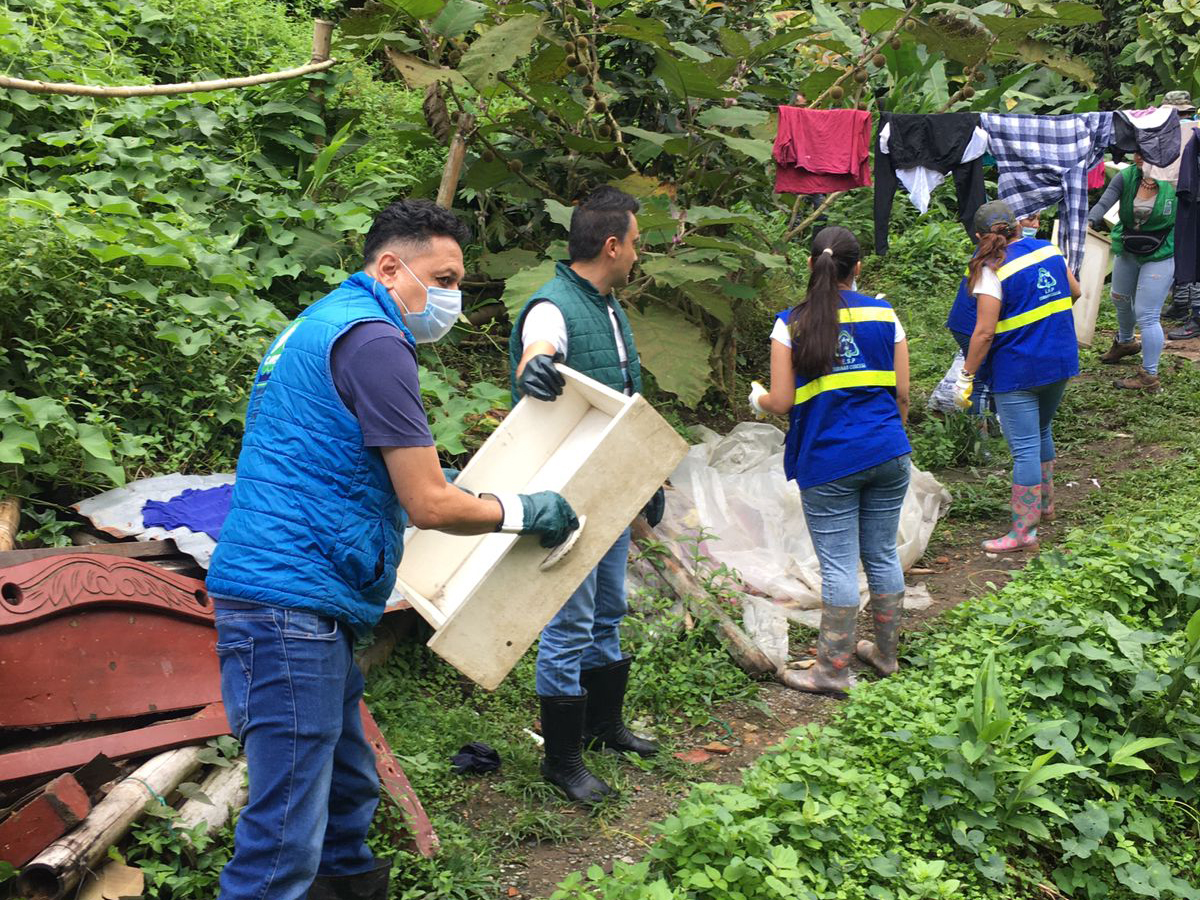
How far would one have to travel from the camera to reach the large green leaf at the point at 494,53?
18.4ft

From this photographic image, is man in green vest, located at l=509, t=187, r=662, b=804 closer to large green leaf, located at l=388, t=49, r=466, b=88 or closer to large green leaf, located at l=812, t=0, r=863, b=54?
large green leaf, located at l=388, t=49, r=466, b=88

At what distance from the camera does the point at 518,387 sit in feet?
12.3

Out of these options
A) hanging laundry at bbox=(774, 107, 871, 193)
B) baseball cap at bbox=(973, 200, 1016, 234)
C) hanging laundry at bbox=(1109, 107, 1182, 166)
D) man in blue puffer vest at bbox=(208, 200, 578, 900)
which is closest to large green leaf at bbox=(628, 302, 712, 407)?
hanging laundry at bbox=(774, 107, 871, 193)

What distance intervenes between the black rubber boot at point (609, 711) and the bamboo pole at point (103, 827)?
1437 mm

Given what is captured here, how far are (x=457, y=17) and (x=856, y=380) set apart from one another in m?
3.47

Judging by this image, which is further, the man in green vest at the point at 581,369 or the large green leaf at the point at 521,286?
the large green leaf at the point at 521,286

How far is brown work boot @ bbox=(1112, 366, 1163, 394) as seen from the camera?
325 inches

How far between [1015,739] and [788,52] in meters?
6.04

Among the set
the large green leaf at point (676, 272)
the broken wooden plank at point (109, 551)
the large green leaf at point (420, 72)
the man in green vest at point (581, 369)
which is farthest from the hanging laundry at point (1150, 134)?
the broken wooden plank at point (109, 551)

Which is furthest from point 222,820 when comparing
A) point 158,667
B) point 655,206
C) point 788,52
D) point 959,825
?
point 788,52

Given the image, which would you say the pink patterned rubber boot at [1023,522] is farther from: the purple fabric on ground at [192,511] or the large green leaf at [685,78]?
the purple fabric on ground at [192,511]

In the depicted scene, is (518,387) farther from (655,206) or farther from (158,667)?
(655,206)

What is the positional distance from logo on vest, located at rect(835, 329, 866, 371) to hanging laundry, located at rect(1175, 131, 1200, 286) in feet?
16.4

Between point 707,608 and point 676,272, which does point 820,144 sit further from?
point 707,608
